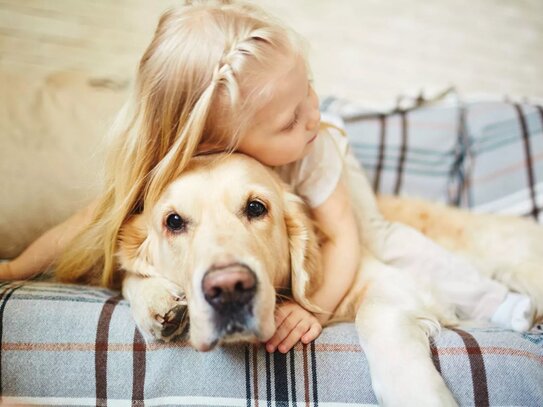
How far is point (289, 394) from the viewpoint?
1014mm

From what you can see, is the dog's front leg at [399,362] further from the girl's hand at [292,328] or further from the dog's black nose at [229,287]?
the dog's black nose at [229,287]

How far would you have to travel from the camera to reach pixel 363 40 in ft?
9.29

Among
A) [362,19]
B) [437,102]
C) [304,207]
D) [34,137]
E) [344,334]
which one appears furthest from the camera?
[362,19]

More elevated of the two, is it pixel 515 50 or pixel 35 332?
pixel 515 50

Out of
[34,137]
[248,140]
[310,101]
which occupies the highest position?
[310,101]

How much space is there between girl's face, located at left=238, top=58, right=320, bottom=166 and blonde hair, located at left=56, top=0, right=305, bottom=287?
0.04 meters

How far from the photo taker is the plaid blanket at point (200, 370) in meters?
1.01

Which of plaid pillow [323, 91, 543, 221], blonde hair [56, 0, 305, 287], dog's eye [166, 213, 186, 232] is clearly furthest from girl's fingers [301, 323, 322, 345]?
plaid pillow [323, 91, 543, 221]

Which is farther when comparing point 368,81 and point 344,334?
point 368,81

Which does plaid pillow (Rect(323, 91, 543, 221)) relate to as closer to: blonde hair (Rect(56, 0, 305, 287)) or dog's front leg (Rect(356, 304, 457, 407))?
blonde hair (Rect(56, 0, 305, 287))

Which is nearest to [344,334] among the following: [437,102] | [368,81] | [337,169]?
[337,169]

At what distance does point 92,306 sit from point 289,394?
54cm

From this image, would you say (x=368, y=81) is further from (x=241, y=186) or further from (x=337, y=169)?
(x=241, y=186)

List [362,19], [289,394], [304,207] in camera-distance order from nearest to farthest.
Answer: [289,394], [304,207], [362,19]
